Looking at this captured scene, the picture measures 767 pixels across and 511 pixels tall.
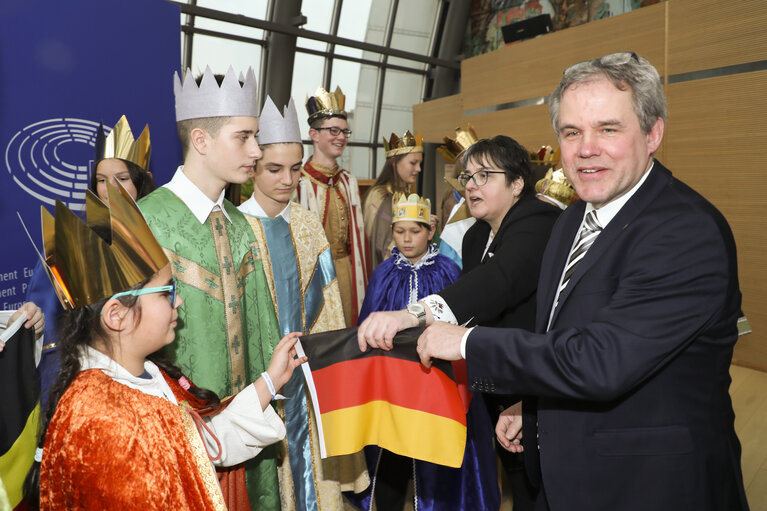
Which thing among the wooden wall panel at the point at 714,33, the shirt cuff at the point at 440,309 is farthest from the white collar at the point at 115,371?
the wooden wall panel at the point at 714,33

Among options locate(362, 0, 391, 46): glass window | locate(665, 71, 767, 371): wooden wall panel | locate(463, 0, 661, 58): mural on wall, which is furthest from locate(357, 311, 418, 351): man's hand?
locate(362, 0, 391, 46): glass window

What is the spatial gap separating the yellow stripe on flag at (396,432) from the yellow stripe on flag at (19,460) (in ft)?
3.03

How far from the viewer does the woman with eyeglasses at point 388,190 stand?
446 cm

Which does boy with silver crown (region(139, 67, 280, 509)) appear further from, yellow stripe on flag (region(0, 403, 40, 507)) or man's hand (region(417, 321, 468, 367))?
man's hand (region(417, 321, 468, 367))

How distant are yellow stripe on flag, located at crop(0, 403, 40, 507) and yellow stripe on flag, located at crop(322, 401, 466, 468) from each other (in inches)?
36.4

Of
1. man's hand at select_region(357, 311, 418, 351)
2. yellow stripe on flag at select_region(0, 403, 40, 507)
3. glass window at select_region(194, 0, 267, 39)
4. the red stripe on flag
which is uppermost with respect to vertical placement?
glass window at select_region(194, 0, 267, 39)

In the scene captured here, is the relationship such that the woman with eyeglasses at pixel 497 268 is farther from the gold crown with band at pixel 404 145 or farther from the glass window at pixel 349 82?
the glass window at pixel 349 82

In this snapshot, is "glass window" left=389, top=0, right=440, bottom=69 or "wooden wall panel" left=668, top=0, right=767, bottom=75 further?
"glass window" left=389, top=0, right=440, bottom=69

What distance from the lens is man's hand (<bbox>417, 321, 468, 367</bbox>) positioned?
1.56m

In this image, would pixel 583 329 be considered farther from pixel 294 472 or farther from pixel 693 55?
pixel 693 55

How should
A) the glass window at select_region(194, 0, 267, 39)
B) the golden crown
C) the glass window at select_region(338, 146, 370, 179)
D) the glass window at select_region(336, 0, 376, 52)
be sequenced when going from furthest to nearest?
the glass window at select_region(338, 146, 370, 179), the glass window at select_region(336, 0, 376, 52), the glass window at select_region(194, 0, 267, 39), the golden crown

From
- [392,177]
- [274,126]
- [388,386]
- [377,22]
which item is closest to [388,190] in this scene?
[392,177]

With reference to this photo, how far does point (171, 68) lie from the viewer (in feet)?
10.7

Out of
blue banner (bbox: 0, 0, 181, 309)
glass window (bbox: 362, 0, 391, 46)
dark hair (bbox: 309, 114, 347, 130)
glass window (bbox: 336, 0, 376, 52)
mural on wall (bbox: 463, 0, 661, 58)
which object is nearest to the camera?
blue banner (bbox: 0, 0, 181, 309)
